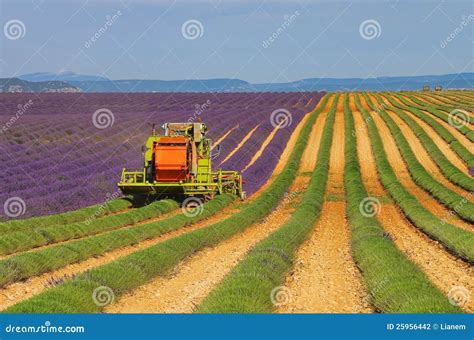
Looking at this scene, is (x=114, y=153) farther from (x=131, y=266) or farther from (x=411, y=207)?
(x=131, y=266)

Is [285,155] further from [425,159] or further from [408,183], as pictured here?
[408,183]

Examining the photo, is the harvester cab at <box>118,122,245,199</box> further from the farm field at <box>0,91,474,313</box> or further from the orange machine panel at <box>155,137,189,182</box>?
the farm field at <box>0,91,474,313</box>

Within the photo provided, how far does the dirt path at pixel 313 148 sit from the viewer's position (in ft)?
112

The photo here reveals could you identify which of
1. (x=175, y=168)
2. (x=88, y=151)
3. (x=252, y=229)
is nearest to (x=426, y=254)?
(x=252, y=229)

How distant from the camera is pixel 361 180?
28.7 m

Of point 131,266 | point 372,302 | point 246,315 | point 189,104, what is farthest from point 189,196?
point 189,104

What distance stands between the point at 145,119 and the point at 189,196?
81.5 feet

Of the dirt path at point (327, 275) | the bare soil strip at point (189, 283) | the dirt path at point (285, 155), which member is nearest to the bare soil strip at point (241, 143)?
the dirt path at point (285, 155)
